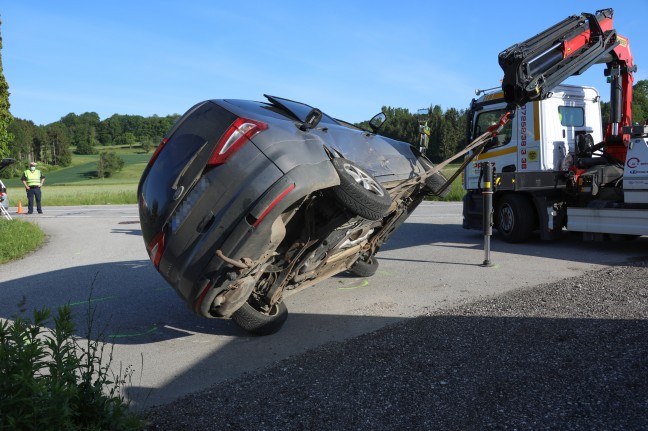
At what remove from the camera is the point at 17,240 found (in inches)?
444

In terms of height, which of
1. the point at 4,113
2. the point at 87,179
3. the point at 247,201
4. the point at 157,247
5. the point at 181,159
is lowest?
the point at 157,247

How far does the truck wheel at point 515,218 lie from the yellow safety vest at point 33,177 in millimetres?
17659

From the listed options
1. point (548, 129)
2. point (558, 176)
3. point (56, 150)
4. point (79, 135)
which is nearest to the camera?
point (558, 176)

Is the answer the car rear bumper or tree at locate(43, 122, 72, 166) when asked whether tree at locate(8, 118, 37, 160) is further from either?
the car rear bumper

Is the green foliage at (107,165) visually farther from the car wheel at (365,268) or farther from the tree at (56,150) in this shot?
the car wheel at (365,268)

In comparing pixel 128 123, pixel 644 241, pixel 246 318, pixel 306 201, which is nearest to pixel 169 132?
pixel 306 201

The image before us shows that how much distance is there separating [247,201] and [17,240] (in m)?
9.46

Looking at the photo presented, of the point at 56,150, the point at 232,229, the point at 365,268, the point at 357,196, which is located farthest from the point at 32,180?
the point at 56,150

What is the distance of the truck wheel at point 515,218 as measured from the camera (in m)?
10.3

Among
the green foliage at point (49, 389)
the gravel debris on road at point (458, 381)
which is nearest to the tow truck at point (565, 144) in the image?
A: the gravel debris on road at point (458, 381)

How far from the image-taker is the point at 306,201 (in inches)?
163

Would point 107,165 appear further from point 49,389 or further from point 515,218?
point 49,389

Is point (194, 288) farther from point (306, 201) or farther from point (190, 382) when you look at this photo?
point (306, 201)

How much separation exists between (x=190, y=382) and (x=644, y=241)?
9.51 metres
